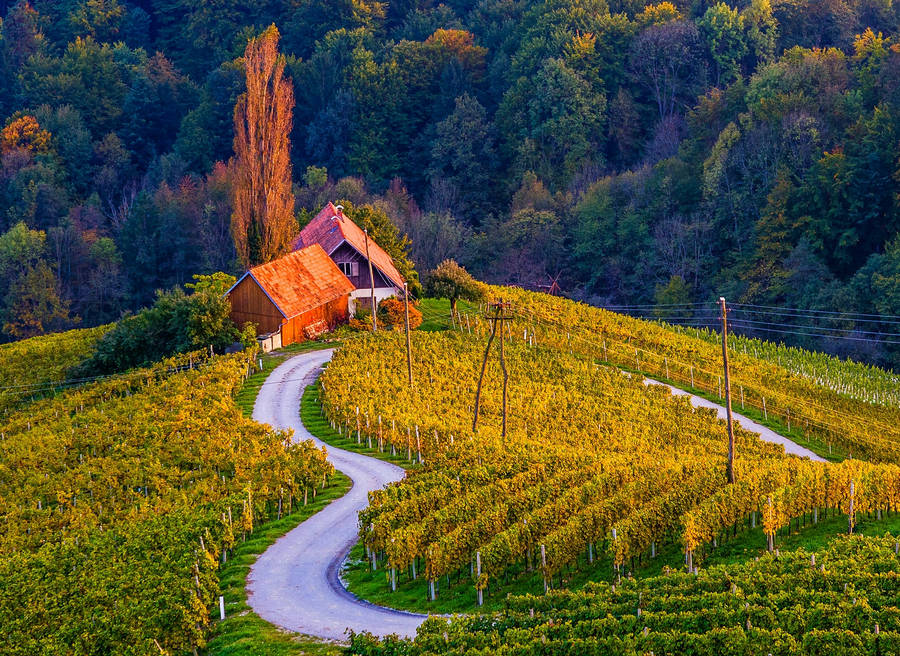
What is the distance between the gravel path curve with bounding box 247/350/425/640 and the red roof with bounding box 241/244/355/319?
1745 cm

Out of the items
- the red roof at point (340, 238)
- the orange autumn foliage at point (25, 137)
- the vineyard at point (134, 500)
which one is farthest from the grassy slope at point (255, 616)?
the orange autumn foliage at point (25, 137)

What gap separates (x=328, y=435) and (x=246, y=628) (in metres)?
19.4

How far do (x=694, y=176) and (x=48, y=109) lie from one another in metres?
72.3

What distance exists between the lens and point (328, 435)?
46.3m

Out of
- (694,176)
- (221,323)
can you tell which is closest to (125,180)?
(694,176)

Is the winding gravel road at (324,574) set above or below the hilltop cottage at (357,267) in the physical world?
below

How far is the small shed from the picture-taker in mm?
60781

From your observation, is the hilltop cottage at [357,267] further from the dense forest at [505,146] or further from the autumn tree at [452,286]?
the dense forest at [505,146]

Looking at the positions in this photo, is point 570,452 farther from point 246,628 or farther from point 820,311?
point 820,311

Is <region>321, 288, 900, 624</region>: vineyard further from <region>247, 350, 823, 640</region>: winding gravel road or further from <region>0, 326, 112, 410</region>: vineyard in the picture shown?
<region>0, 326, 112, 410</region>: vineyard

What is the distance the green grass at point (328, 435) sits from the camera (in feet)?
143

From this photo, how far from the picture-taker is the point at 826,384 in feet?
198

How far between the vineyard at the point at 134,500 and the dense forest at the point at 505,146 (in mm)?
45224

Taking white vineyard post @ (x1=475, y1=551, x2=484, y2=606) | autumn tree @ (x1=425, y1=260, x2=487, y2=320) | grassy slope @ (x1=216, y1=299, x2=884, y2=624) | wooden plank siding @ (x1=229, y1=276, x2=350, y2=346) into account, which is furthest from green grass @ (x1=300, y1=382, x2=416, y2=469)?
autumn tree @ (x1=425, y1=260, x2=487, y2=320)
